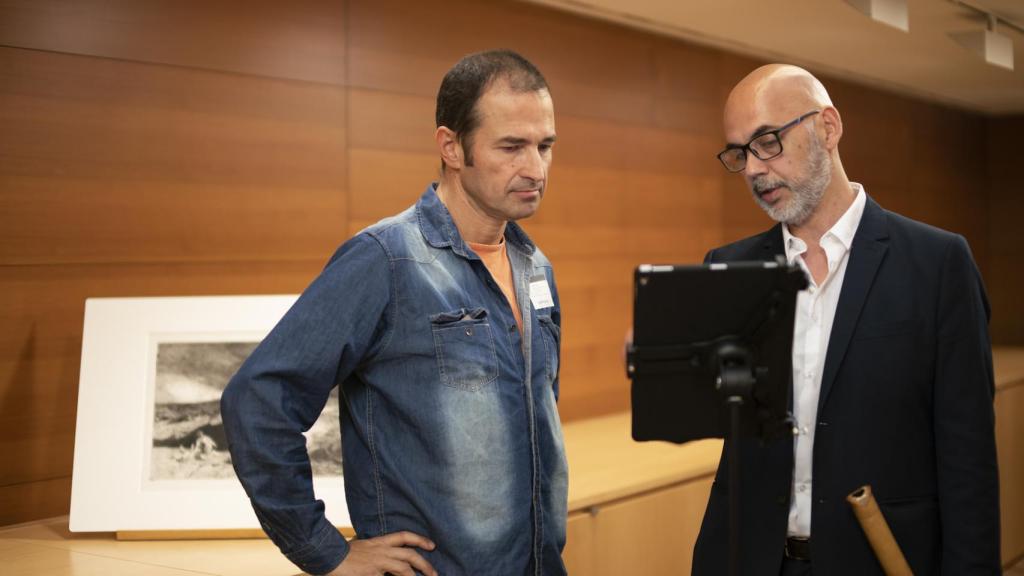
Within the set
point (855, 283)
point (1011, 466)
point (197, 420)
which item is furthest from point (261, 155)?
point (1011, 466)

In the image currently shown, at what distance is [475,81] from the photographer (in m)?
1.86

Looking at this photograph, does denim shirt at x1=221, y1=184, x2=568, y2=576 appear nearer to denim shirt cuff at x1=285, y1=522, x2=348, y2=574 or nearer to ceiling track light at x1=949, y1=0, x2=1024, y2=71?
denim shirt cuff at x1=285, y1=522, x2=348, y2=574

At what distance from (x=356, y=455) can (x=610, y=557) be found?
1.52 metres

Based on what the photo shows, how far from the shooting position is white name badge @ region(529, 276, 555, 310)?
6.57 feet

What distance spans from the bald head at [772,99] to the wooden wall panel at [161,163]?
1.56 meters

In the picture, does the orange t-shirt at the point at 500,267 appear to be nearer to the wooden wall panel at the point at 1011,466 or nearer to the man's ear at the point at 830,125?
the man's ear at the point at 830,125

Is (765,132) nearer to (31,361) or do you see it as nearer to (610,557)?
(610,557)

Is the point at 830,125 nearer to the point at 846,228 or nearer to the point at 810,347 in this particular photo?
the point at 846,228

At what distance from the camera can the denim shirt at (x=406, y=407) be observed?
5.57 feet

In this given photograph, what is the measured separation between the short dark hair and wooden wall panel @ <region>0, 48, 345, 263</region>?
1205 millimetres

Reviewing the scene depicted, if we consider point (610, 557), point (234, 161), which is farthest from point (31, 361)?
point (610, 557)

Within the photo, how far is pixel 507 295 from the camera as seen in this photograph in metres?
1.99

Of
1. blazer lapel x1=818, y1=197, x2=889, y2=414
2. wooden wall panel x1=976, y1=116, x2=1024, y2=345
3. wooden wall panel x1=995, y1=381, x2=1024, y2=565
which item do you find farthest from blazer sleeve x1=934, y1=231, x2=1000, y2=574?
wooden wall panel x1=976, y1=116, x2=1024, y2=345

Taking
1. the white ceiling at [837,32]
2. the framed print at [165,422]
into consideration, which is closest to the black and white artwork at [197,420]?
the framed print at [165,422]
